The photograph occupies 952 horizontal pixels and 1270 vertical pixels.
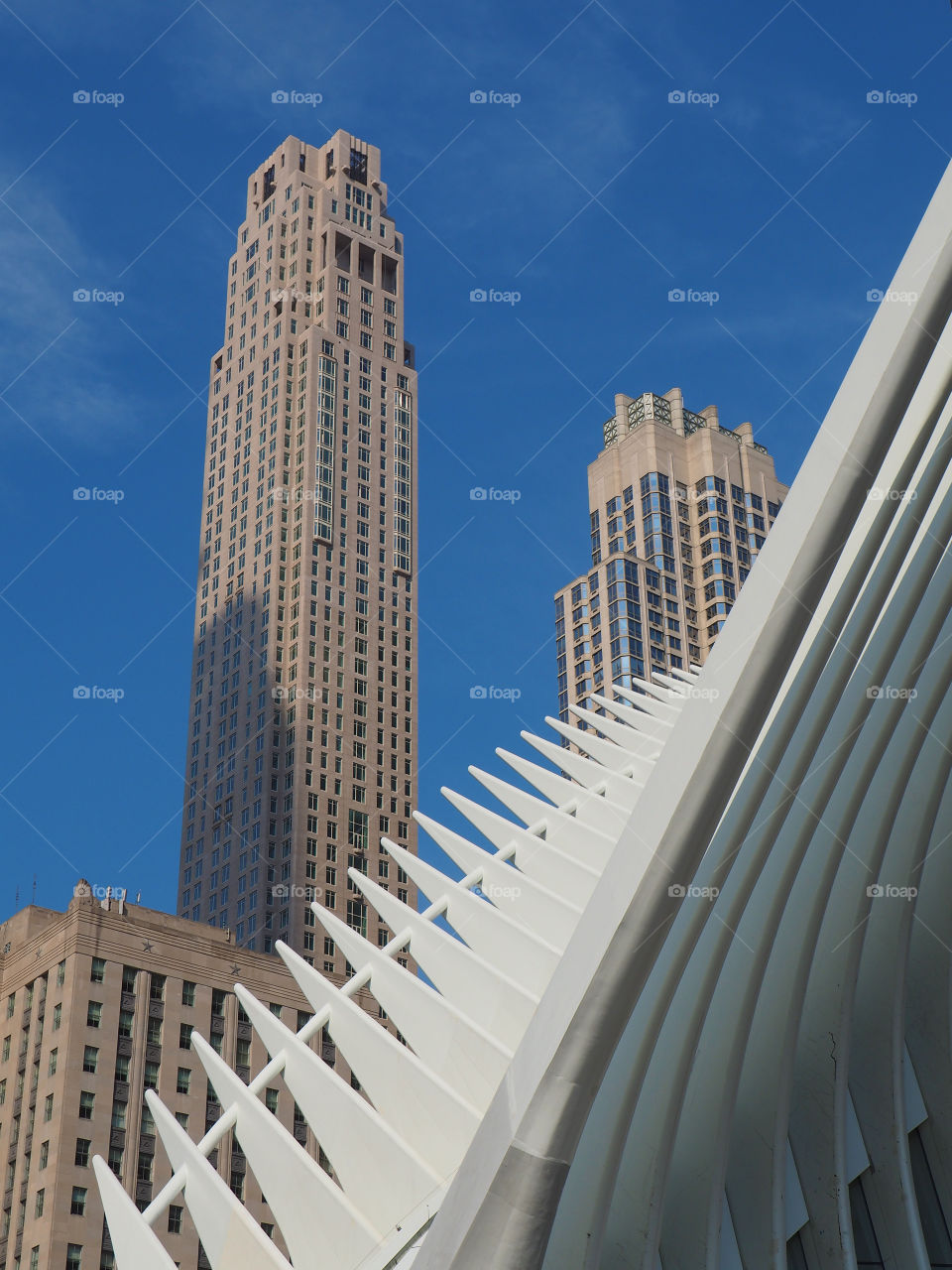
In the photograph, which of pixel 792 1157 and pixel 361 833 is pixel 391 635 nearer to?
pixel 361 833

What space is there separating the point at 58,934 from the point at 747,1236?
63630mm

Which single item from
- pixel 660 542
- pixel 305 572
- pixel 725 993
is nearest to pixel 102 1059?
pixel 305 572

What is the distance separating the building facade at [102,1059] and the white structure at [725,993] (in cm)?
5270

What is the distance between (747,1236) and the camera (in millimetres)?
14227

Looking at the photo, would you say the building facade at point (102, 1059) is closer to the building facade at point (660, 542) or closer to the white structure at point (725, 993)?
the building facade at point (660, 542)

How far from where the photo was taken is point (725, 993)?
1434 cm

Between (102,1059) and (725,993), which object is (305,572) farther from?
(725,993)

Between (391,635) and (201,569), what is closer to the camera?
(391,635)

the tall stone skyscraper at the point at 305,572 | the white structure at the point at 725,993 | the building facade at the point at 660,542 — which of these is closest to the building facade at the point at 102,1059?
the tall stone skyscraper at the point at 305,572

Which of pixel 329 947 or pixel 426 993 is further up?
pixel 329 947

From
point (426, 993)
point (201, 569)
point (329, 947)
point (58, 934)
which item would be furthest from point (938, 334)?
point (201, 569)

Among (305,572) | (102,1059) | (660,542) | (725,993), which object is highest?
(305,572)

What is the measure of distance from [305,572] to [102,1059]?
50.3 m

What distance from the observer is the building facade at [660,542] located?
103m
